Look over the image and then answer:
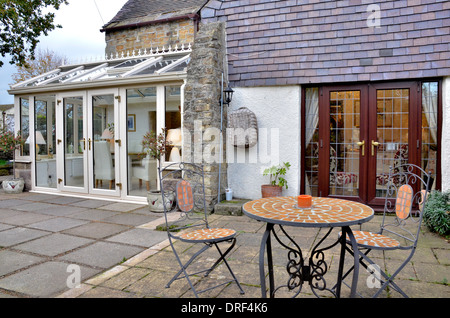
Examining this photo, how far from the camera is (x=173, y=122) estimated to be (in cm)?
594

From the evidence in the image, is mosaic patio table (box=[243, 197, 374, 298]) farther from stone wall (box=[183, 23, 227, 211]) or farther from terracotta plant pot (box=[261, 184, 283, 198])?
stone wall (box=[183, 23, 227, 211])

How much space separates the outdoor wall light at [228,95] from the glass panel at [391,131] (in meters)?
2.38

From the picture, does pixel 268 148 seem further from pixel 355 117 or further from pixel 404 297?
pixel 404 297

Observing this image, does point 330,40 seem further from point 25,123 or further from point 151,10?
point 151,10

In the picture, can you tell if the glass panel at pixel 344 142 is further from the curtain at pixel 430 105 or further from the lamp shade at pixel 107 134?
the lamp shade at pixel 107 134

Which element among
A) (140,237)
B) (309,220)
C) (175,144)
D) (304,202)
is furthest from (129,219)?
(309,220)

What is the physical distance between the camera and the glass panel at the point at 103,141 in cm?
643

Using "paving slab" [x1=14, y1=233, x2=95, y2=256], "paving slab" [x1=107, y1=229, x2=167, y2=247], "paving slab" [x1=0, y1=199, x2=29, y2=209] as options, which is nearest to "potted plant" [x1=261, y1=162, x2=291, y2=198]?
"paving slab" [x1=107, y1=229, x2=167, y2=247]

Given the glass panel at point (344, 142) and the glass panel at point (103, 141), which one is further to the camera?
the glass panel at point (103, 141)

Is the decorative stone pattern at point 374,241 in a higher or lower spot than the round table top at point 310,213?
lower

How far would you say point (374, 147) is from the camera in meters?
5.25

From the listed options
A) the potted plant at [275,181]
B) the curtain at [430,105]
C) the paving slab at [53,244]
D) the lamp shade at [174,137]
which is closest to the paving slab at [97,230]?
the paving slab at [53,244]
